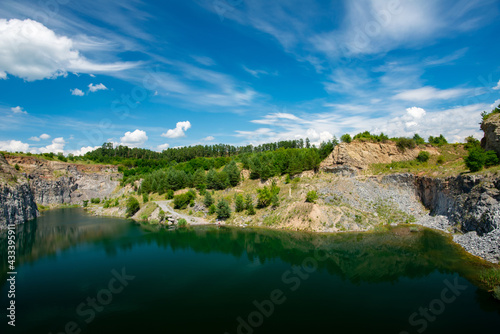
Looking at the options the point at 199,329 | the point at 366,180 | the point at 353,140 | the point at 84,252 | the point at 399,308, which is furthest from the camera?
the point at 353,140

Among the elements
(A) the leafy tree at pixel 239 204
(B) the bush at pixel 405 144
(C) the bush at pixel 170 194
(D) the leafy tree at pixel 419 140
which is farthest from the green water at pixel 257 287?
(D) the leafy tree at pixel 419 140

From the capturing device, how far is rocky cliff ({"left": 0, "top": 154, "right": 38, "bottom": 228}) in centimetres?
5019

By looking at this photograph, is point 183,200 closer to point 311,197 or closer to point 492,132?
point 311,197

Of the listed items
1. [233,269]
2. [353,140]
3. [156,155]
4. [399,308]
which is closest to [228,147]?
[156,155]

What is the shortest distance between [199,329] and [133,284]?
10306 mm

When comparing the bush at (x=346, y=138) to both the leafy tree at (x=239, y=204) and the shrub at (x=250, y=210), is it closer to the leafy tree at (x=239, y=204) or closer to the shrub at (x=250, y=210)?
the shrub at (x=250, y=210)

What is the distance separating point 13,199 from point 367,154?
7633cm

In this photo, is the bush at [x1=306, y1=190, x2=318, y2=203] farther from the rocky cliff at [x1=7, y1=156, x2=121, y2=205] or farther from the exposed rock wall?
the rocky cliff at [x1=7, y1=156, x2=121, y2=205]

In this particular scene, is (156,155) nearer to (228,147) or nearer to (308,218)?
(228,147)

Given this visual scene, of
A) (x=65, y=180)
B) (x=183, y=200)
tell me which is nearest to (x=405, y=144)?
(x=183, y=200)

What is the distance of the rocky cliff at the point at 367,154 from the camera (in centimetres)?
5392

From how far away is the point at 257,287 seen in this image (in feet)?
71.1

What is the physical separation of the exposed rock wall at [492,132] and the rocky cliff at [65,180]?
11284cm

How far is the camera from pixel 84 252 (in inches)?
1345
